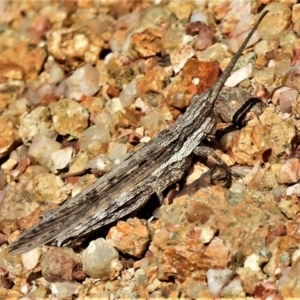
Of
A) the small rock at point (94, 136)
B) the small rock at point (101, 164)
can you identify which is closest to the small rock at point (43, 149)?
the small rock at point (94, 136)

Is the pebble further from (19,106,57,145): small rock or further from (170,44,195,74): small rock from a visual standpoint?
(19,106,57,145): small rock

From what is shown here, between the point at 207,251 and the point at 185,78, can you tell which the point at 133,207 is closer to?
the point at 207,251

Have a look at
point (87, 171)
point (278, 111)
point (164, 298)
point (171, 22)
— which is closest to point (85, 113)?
point (87, 171)

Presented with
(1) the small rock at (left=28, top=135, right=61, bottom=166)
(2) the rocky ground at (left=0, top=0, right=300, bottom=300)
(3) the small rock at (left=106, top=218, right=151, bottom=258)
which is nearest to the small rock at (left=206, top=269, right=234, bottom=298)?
(2) the rocky ground at (left=0, top=0, right=300, bottom=300)

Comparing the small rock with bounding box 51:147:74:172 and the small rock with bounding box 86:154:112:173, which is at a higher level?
the small rock with bounding box 51:147:74:172

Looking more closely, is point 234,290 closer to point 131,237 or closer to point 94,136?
point 131,237
